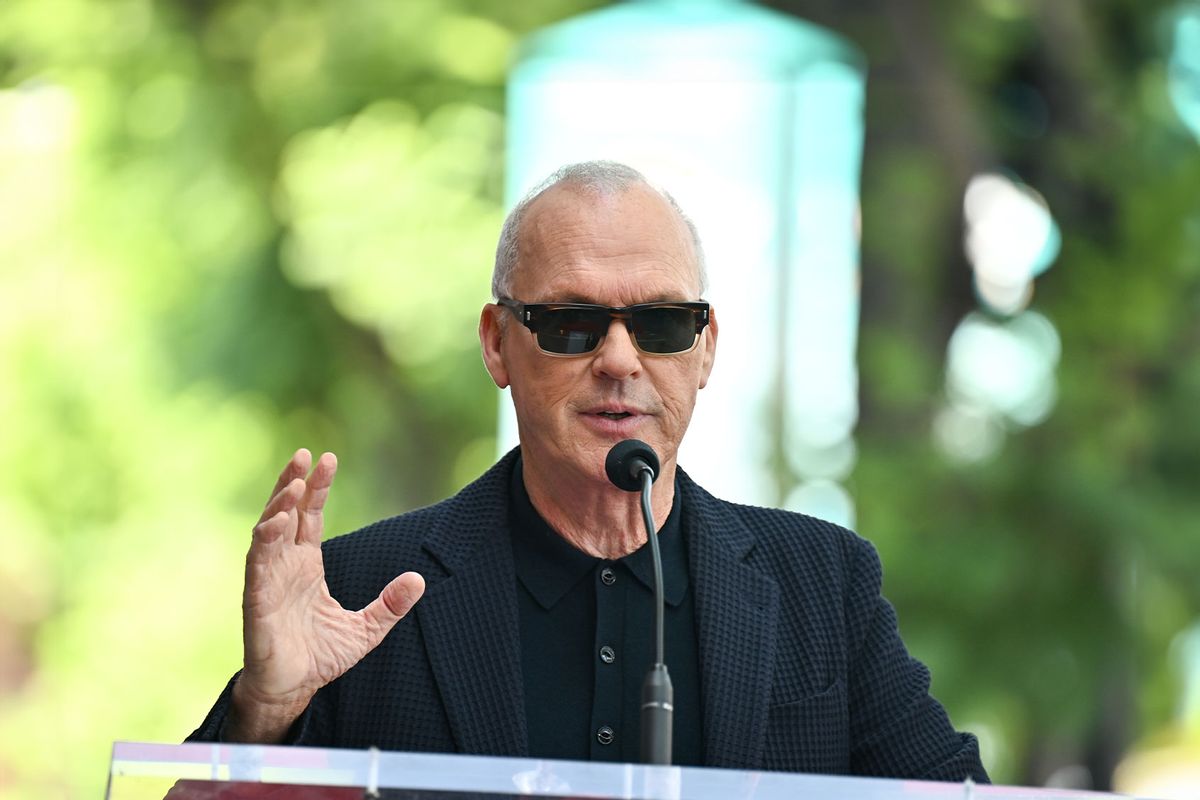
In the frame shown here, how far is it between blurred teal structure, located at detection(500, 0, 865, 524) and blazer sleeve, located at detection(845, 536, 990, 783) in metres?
3.49

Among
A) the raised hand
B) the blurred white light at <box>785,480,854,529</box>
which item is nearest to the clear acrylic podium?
the raised hand

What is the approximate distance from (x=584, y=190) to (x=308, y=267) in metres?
6.06

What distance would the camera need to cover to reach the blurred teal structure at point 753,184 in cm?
681

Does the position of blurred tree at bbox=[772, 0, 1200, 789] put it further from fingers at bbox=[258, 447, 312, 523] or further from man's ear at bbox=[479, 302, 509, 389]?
fingers at bbox=[258, 447, 312, 523]

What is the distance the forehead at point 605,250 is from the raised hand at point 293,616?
0.67 m

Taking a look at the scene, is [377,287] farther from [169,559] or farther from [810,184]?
[810,184]

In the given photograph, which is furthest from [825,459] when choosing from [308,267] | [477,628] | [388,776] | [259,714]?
[388,776]

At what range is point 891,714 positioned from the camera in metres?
2.95

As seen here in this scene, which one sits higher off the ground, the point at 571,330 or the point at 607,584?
the point at 571,330

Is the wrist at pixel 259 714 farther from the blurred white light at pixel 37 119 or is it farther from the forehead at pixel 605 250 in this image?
the blurred white light at pixel 37 119

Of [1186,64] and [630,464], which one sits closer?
[630,464]

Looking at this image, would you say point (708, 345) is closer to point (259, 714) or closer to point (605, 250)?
point (605, 250)

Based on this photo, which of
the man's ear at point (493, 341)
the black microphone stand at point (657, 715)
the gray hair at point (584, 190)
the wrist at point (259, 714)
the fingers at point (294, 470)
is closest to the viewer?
the black microphone stand at point (657, 715)

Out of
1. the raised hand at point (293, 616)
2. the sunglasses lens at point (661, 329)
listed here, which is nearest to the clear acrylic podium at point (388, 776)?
the raised hand at point (293, 616)
